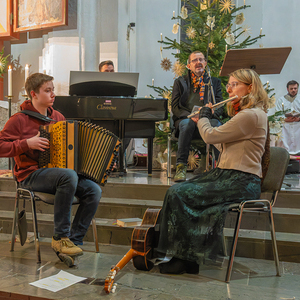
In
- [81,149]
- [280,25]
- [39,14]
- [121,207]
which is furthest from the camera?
[280,25]

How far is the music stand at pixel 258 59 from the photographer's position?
3.04 metres

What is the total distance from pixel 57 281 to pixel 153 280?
1.90ft

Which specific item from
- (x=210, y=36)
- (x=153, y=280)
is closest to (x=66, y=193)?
(x=153, y=280)

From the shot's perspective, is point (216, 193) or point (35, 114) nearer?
point (216, 193)

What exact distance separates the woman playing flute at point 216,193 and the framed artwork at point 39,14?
4.68m

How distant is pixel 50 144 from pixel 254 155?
1417 mm

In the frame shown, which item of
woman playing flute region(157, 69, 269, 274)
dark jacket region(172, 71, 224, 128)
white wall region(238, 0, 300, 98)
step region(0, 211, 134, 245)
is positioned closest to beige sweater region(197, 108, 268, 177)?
woman playing flute region(157, 69, 269, 274)

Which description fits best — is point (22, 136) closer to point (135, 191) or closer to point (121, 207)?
point (121, 207)

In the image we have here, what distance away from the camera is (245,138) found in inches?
87.9

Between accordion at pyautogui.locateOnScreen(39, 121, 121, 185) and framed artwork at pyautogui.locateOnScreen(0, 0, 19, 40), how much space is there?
16.0 feet

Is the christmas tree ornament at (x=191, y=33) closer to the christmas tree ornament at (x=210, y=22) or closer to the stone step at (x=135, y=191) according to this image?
the christmas tree ornament at (x=210, y=22)

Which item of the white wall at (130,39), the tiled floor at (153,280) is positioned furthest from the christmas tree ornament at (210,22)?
the tiled floor at (153,280)

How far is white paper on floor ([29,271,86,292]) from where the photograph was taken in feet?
6.47

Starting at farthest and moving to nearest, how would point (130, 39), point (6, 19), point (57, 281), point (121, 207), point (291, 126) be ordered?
point (130, 39), point (291, 126), point (6, 19), point (121, 207), point (57, 281)
